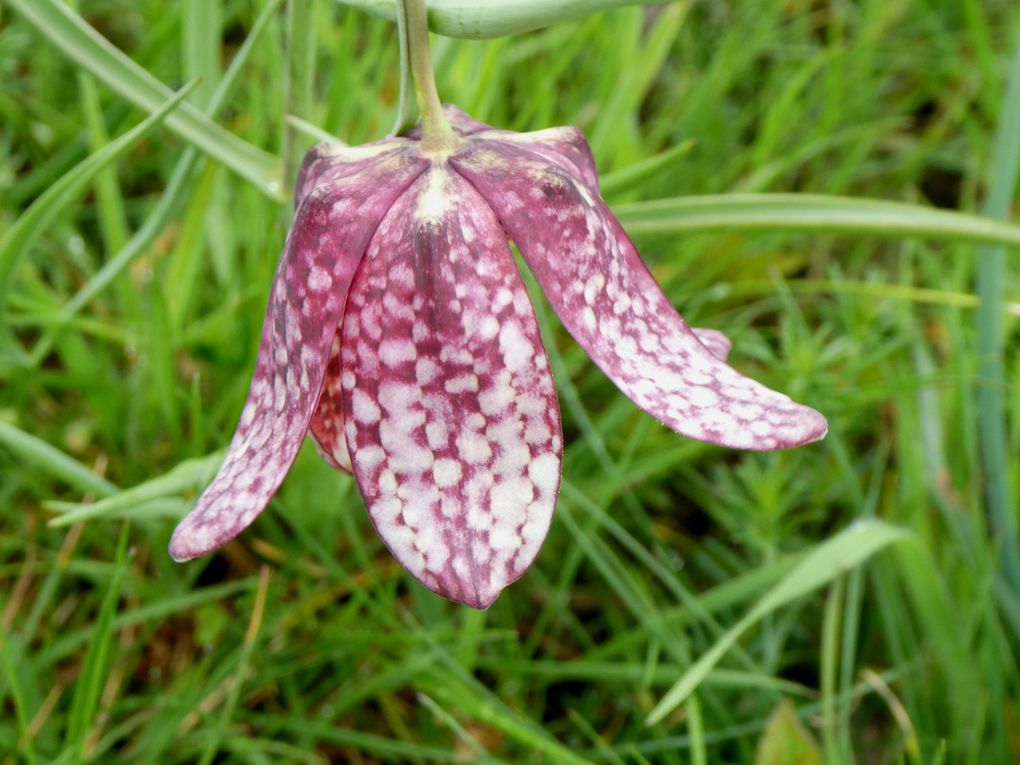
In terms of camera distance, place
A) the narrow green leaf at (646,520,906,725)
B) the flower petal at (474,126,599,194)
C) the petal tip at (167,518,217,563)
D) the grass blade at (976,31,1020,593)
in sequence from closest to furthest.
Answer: the petal tip at (167,518,217,563) < the flower petal at (474,126,599,194) < the narrow green leaf at (646,520,906,725) < the grass blade at (976,31,1020,593)

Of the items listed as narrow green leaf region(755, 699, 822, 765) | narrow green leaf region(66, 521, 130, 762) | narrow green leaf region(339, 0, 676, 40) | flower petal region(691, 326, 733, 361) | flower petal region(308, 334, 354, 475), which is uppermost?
narrow green leaf region(339, 0, 676, 40)

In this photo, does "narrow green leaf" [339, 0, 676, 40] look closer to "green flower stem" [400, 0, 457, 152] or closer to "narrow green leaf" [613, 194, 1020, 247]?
"green flower stem" [400, 0, 457, 152]

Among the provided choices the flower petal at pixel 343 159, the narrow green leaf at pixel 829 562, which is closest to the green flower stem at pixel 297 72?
the flower petal at pixel 343 159

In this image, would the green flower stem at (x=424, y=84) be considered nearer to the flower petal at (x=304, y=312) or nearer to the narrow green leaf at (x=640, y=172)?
the flower petal at (x=304, y=312)

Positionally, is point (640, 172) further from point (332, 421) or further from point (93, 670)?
Answer: point (93, 670)

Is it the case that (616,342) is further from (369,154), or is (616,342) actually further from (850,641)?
(850,641)

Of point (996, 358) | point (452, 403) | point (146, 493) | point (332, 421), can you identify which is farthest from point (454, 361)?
point (996, 358)

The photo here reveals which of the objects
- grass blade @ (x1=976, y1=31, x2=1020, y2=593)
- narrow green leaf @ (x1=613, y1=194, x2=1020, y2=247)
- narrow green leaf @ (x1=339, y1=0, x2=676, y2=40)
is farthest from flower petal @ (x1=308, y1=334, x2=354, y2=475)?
grass blade @ (x1=976, y1=31, x2=1020, y2=593)
